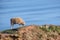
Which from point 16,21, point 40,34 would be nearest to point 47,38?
point 40,34

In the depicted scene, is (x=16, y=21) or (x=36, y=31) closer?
(x=36, y=31)

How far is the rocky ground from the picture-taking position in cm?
634

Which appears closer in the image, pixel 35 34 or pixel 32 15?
pixel 35 34

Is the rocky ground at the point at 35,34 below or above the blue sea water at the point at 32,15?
above

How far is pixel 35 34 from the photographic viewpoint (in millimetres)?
6715

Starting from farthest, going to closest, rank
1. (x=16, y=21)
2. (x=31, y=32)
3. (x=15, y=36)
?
(x=16, y=21) < (x=31, y=32) < (x=15, y=36)

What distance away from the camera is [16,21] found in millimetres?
11602

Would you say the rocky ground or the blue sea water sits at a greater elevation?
the rocky ground

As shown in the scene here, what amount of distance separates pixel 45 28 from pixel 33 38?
628 millimetres

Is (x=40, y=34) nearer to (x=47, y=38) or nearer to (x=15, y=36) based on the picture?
(x=47, y=38)

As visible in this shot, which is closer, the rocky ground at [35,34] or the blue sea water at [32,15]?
the rocky ground at [35,34]

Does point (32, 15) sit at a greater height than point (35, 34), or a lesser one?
lesser

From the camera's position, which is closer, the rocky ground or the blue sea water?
the rocky ground

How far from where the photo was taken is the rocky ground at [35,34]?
6340mm
